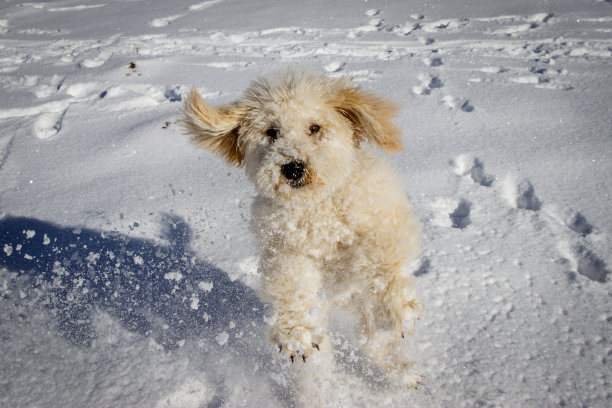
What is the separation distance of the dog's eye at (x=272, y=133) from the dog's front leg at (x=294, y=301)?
1.88 ft

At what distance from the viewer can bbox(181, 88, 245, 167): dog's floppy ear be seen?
74.1 inches

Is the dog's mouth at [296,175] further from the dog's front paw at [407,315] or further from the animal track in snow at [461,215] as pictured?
the animal track in snow at [461,215]

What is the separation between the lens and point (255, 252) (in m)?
2.46

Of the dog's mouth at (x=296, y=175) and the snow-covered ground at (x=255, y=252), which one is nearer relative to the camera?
the dog's mouth at (x=296, y=175)

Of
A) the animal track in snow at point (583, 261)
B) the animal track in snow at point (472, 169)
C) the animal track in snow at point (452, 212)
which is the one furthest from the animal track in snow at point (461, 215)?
the animal track in snow at point (583, 261)

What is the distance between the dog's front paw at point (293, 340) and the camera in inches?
60.3

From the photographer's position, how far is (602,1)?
486cm

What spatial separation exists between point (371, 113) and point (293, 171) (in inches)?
22.6

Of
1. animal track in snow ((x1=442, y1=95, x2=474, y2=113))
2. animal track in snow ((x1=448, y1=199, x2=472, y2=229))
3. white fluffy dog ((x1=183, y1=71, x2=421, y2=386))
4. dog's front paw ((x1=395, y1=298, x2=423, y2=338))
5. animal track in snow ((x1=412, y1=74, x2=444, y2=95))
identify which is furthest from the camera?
animal track in snow ((x1=412, y1=74, x2=444, y2=95))

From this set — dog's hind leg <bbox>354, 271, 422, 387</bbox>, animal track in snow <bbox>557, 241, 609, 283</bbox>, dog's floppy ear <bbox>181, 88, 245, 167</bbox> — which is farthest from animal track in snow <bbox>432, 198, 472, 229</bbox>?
dog's floppy ear <bbox>181, 88, 245, 167</bbox>

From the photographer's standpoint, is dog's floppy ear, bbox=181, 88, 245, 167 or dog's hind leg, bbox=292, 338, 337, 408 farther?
dog's floppy ear, bbox=181, 88, 245, 167

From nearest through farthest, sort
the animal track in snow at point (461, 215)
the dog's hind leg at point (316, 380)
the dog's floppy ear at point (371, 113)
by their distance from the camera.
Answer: the dog's hind leg at point (316, 380) → the dog's floppy ear at point (371, 113) → the animal track in snow at point (461, 215)

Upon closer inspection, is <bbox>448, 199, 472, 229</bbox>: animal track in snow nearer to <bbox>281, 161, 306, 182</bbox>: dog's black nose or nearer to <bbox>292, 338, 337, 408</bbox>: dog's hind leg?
<bbox>292, 338, 337, 408</bbox>: dog's hind leg

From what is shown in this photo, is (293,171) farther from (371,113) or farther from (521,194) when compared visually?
(521,194)
